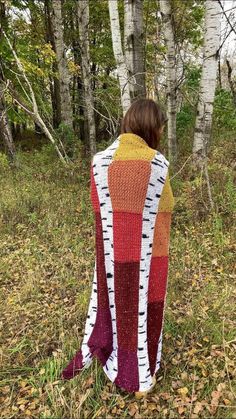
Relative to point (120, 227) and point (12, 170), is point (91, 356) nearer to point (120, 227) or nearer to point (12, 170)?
point (120, 227)

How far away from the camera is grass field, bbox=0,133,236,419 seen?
2.75 metres

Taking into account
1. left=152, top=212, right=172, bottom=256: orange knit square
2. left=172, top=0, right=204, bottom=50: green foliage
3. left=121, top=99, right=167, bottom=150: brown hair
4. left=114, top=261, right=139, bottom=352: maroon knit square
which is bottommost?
left=114, top=261, right=139, bottom=352: maroon knit square

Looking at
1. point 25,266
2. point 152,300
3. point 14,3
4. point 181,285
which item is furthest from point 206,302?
point 14,3

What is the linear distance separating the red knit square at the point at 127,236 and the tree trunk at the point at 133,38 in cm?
374

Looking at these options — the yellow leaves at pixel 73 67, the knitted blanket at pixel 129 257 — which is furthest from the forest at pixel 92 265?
the yellow leaves at pixel 73 67

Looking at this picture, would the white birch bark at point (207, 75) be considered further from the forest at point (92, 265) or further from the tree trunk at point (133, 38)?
the tree trunk at point (133, 38)

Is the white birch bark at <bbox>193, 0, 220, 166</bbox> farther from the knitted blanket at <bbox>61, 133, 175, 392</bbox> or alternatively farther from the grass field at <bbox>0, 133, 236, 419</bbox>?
the knitted blanket at <bbox>61, 133, 175, 392</bbox>

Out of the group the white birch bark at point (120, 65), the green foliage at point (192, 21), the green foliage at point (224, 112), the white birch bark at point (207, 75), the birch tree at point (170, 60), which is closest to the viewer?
the white birch bark at point (207, 75)

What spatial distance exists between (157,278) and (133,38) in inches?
179

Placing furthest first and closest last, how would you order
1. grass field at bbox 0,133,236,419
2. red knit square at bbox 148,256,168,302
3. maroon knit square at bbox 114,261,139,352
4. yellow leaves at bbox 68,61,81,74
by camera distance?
yellow leaves at bbox 68,61,81,74, grass field at bbox 0,133,236,419, red knit square at bbox 148,256,168,302, maroon knit square at bbox 114,261,139,352

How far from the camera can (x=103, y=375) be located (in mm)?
2955

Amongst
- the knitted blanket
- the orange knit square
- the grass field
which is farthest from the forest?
the orange knit square

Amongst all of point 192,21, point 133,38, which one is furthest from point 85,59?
point 192,21

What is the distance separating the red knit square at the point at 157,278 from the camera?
8.45 feet
